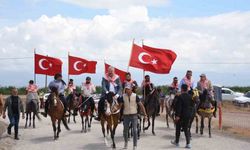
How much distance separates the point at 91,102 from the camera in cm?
2253

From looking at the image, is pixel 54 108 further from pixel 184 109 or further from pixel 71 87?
pixel 71 87

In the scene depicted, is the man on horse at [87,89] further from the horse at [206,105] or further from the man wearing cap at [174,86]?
the horse at [206,105]

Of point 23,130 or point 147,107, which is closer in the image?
point 147,107

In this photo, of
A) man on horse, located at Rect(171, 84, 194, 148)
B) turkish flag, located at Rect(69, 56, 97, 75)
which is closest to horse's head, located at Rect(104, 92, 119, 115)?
man on horse, located at Rect(171, 84, 194, 148)

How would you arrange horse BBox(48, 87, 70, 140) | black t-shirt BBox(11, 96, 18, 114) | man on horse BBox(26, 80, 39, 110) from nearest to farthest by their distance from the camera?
horse BBox(48, 87, 70, 140)
black t-shirt BBox(11, 96, 18, 114)
man on horse BBox(26, 80, 39, 110)

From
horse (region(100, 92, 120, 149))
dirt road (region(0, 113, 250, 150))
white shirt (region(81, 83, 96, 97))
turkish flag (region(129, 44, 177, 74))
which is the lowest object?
dirt road (region(0, 113, 250, 150))

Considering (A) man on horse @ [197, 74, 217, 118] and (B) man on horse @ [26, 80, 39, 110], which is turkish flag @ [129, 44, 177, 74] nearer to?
(A) man on horse @ [197, 74, 217, 118]

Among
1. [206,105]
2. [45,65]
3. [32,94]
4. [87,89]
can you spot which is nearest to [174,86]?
[206,105]

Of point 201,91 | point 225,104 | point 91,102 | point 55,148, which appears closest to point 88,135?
point 91,102

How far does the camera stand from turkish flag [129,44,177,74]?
21812 mm

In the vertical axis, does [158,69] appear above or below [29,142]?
above

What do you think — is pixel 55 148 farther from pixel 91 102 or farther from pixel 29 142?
pixel 91 102

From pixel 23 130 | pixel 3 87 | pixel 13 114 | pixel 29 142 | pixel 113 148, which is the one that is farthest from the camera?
pixel 3 87

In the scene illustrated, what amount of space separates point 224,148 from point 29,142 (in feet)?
22.6
